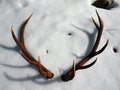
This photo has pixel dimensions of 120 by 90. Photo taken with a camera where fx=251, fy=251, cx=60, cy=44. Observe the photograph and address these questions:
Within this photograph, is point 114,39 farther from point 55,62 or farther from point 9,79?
point 9,79

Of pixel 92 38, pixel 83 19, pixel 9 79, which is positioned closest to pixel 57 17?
pixel 83 19

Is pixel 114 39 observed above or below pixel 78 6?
below

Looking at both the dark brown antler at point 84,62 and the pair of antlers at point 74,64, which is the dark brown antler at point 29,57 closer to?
the pair of antlers at point 74,64

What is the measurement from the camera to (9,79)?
7.81ft

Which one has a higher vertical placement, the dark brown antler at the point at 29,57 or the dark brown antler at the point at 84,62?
the dark brown antler at the point at 29,57

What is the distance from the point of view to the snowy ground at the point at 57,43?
2.35 m

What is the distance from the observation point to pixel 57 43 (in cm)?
262

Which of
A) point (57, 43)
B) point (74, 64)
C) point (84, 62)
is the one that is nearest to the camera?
point (74, 64)

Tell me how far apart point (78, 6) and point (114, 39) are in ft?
2.01

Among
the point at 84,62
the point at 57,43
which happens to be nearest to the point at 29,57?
the point at 57,43

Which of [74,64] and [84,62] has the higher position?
[74,64]

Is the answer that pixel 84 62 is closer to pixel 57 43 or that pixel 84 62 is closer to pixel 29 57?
pixel 57 43

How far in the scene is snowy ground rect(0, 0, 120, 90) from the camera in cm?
235

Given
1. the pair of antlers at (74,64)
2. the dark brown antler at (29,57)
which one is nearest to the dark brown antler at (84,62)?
the pair of antlers at (74,64)
